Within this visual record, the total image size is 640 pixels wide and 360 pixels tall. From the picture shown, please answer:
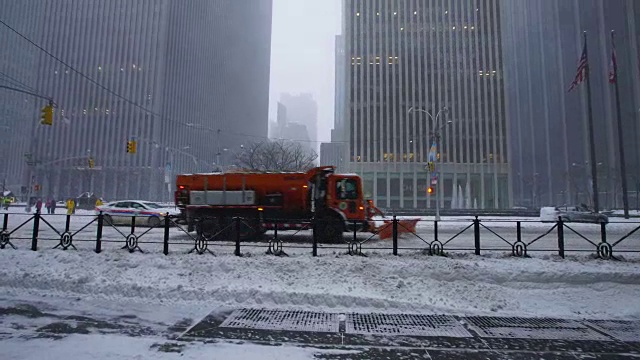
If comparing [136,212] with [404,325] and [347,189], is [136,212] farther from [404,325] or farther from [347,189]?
[404,325]

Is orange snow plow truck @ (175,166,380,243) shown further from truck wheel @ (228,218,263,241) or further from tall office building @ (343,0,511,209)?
tall office building @ (343,0,511,209)

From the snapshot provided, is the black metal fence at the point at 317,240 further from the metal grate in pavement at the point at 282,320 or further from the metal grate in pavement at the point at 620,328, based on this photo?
the metal grate in pavement at the point at 620,328

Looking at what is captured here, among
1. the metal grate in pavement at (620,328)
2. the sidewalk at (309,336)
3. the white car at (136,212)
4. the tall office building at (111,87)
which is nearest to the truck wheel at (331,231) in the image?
the sidewalk at (309,336)

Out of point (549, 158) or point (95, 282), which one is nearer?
point (95, 282)

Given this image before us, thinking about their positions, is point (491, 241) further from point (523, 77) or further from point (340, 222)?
point (523, 77)

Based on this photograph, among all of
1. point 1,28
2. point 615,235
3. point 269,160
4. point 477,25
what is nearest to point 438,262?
point 615,235

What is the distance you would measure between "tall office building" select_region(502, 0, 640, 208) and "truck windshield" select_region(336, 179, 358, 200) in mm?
67799

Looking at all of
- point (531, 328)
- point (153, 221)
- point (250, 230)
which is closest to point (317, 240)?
point (250, 230)

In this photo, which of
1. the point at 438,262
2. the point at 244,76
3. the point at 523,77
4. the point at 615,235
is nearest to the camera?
the point at 438,262

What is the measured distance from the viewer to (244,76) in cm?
14800

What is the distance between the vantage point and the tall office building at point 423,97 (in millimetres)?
70562

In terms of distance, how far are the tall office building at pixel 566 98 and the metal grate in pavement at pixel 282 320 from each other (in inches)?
3015

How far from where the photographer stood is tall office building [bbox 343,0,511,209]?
7056 centimetres

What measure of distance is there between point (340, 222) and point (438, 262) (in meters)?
6.26
